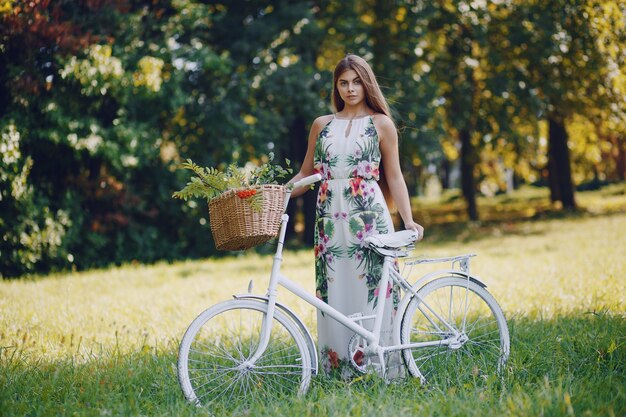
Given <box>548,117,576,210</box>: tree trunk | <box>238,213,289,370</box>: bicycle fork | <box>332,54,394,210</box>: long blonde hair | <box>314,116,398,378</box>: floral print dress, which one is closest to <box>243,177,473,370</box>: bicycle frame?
<box>238,213,289,370</box>: bicycle fork

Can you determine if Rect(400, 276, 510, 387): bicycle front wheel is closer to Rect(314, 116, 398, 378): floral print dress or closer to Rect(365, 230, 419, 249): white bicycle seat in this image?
Rect(314, 116, 398, 378): floral print dress

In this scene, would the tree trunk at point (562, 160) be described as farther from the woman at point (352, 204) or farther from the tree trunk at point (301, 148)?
the woman at point (352, 204)

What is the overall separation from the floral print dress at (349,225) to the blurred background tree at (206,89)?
10.5ft

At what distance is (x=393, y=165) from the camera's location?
3719 mm

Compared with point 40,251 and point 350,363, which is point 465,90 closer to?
point 40,251

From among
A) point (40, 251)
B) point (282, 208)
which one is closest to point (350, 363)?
point (282, 208)

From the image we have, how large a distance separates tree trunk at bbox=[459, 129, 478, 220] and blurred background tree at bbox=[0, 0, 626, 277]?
71 centimetres

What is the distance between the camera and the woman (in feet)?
11.9

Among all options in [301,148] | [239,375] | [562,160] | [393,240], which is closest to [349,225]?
[393,240]

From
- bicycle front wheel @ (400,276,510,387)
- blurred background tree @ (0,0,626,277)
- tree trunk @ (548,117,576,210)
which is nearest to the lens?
bicycle front wheel @ (400,276,510,387)

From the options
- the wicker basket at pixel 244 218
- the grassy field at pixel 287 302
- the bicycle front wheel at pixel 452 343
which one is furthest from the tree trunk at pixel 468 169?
the wicker basket at pixel 244 218

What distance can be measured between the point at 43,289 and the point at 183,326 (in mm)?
3149

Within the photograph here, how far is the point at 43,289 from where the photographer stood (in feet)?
24.6

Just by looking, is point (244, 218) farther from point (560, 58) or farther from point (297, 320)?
point (560, 58)
